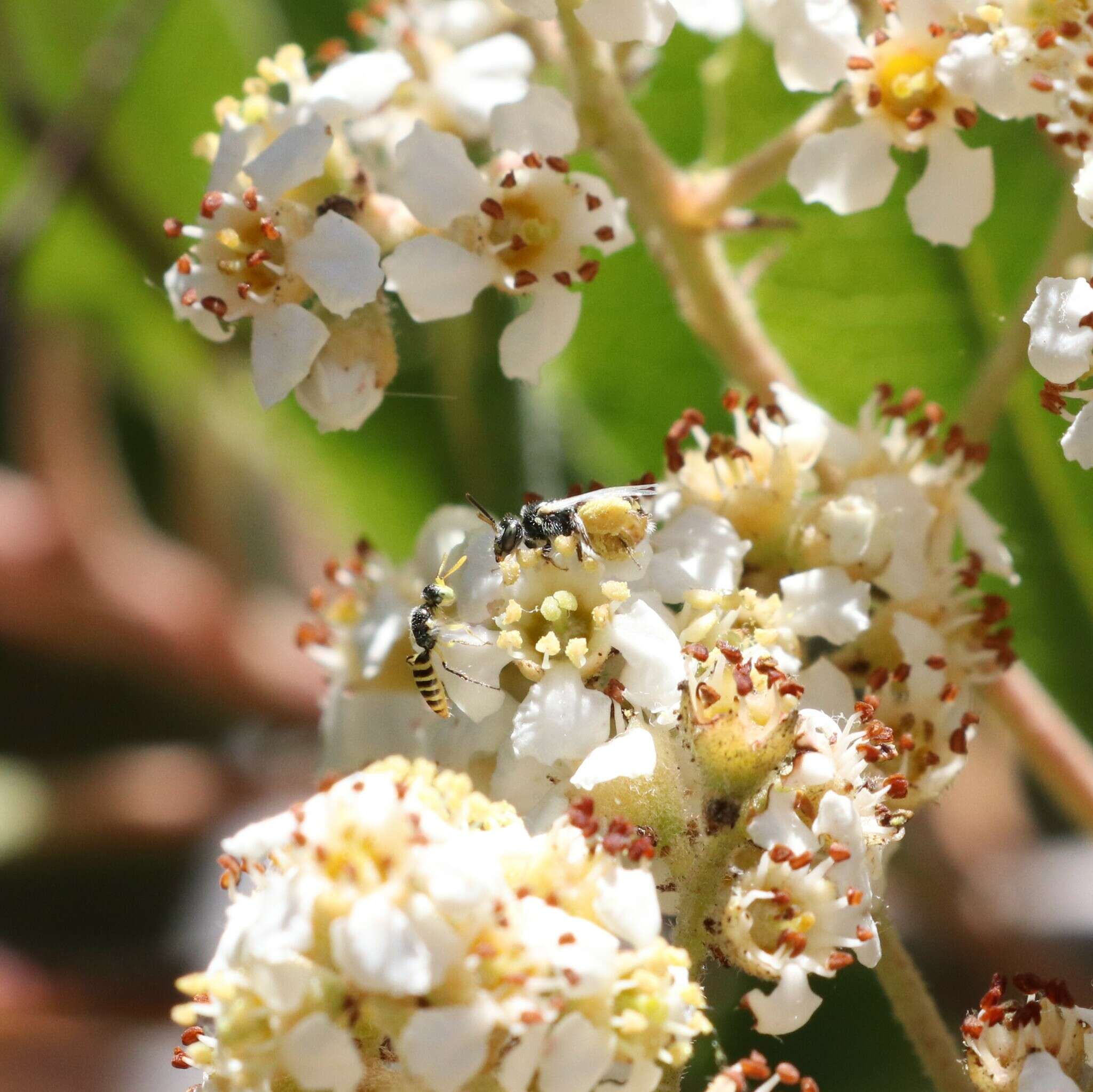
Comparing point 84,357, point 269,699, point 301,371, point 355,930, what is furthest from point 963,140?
point 84,357

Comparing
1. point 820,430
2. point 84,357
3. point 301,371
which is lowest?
point 820,430

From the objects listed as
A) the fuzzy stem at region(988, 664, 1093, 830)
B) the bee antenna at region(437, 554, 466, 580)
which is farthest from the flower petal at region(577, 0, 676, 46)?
the fuzzy stem at region(988, 664, 1093, 830)

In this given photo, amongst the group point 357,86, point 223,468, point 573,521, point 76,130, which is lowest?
point 573,521

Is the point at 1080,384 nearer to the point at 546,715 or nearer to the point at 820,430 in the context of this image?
the point at 820,430

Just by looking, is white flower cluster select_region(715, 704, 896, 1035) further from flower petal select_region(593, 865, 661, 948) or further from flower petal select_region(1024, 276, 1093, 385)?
flower petal select_region(1024, 276, 1093, 385)

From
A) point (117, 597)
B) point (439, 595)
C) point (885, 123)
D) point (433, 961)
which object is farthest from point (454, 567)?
point (117, 597)

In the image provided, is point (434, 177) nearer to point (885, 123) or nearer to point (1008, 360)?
point (885, 123)

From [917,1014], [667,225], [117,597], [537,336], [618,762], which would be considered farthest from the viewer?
[117,597]

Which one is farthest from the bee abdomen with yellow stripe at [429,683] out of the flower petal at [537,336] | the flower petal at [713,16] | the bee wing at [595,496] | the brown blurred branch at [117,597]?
the brown blurred branch at [117,597]
